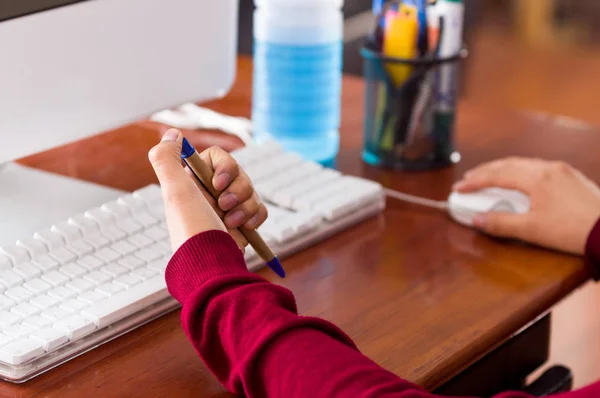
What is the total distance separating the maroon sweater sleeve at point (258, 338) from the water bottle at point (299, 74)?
49cm

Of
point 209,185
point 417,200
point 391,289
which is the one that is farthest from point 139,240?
point 417,200

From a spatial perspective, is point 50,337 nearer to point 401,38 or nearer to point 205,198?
point 205,198

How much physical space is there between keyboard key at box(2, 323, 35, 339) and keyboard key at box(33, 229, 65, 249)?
0.12 metres

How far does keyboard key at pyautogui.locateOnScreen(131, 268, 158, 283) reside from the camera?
817mm

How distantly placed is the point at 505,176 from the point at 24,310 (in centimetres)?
54

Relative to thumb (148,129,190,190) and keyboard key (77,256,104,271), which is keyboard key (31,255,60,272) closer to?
keyboard key (77,256,104,271)

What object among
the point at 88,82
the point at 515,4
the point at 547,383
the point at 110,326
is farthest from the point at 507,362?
the point at 515,4

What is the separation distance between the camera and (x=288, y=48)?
3.84 ft

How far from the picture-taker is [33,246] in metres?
0.84

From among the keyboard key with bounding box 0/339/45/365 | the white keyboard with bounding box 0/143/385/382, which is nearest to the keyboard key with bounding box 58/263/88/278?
the white keyboard with bounding box 0/143/385/382

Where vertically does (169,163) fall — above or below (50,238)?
above

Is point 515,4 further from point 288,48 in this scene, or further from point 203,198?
point 203,198

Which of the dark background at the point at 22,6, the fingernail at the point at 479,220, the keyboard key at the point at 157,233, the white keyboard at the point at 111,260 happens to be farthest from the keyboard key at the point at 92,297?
the fingernail at the point at 479,220

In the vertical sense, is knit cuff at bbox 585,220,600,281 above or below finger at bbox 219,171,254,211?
below
